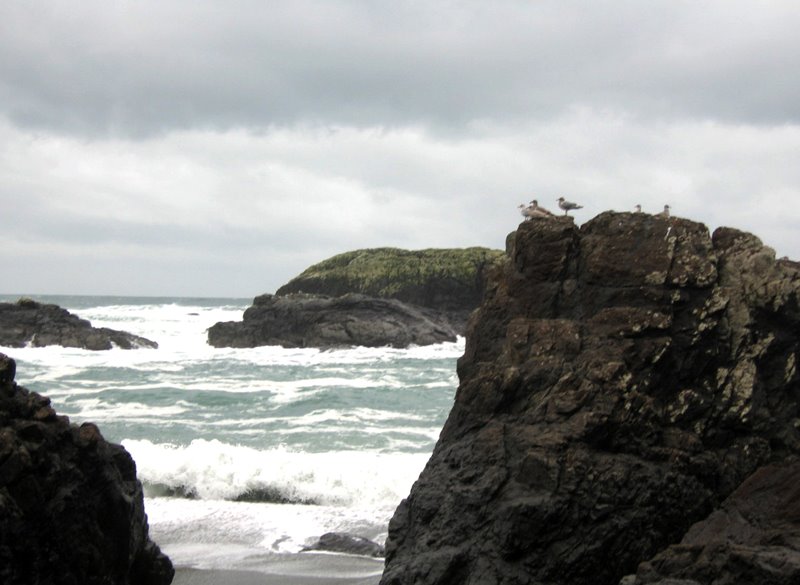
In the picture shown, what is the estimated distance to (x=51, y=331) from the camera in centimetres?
4284

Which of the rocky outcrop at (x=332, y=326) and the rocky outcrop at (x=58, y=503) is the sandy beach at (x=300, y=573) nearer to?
the rocky outcrop at (x=58, y=503)

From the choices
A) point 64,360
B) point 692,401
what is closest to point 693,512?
point 692,401

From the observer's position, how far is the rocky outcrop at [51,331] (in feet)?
138

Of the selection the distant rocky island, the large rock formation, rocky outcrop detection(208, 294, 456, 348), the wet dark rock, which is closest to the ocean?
the wet dark rock

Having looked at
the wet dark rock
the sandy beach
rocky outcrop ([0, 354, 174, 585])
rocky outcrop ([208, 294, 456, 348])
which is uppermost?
rocky outcrop ([208, 294, 456, 348])

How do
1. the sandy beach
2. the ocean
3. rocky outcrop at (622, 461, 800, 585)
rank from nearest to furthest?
1. rocky outcrop at (622, 461, 800, 585)
2. the sandy beach
3. the ocean

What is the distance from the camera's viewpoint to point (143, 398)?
25.1 metres

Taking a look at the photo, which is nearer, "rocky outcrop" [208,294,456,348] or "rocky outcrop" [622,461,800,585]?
"rocky outcrop" [622,461,800,585]

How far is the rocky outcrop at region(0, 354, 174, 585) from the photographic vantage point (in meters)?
6.49

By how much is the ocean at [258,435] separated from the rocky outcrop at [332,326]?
6.33 metres

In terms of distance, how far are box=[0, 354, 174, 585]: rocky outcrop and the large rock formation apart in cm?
236

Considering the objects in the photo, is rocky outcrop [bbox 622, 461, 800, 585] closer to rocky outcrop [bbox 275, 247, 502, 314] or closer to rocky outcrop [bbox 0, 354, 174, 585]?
rocky outcrop [bbox 0, 354, 174, 585]

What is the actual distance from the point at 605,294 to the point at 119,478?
461cm

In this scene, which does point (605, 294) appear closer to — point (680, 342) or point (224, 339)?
point (680, 342)
